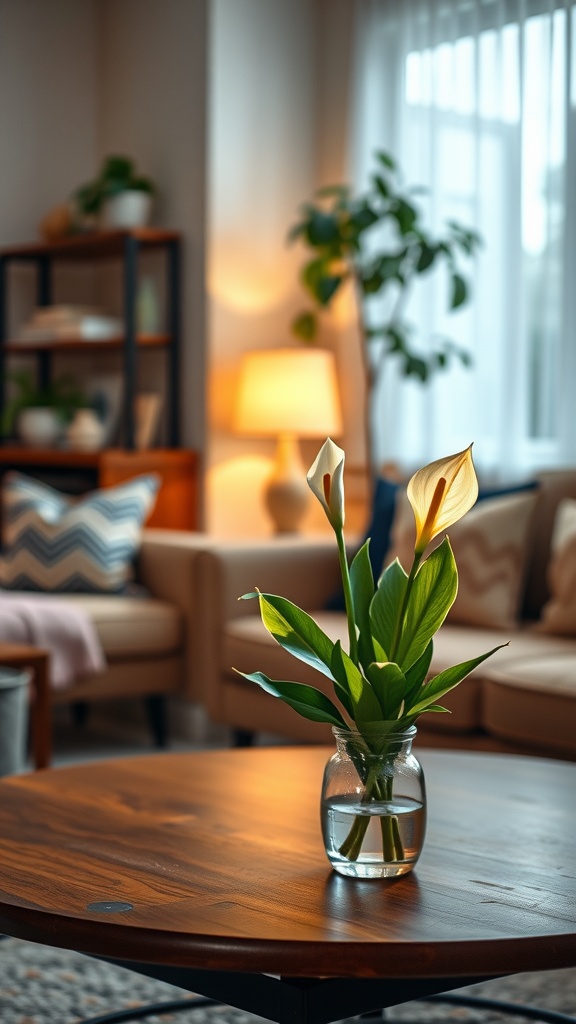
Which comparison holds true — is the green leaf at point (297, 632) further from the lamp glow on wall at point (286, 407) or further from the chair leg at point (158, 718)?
the lamp glow on wall at point (286, 407)

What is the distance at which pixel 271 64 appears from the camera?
178 inches

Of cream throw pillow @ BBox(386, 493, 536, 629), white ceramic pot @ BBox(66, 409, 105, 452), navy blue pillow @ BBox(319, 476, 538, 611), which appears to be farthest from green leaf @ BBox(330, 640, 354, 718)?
white ceramic pot @ BBox(66, 409, 105, 452)

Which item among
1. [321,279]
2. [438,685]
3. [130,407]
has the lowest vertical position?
[438,685]

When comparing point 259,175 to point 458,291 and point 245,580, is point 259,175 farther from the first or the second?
point 245,580

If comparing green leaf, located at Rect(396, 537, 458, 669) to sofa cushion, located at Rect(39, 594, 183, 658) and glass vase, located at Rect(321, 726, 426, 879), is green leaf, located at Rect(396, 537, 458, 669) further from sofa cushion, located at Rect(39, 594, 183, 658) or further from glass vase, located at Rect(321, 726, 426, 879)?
sofa cushion, located at Rect(39, 594, 183, 658)

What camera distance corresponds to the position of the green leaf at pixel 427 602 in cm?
127

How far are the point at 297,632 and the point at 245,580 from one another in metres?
2.26

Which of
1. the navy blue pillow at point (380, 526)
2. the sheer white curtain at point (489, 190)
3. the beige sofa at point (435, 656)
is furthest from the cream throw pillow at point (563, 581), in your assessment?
the sheer white curtain at point (489, 190)

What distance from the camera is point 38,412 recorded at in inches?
183

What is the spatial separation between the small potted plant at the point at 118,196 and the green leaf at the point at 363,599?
3.36 meters

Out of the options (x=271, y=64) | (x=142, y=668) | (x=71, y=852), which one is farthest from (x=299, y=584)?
(x=71, y=852)

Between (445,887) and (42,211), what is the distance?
4.14 metres

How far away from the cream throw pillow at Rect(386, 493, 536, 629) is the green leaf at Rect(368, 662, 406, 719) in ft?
6.57

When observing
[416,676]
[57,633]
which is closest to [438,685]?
[416,676]
